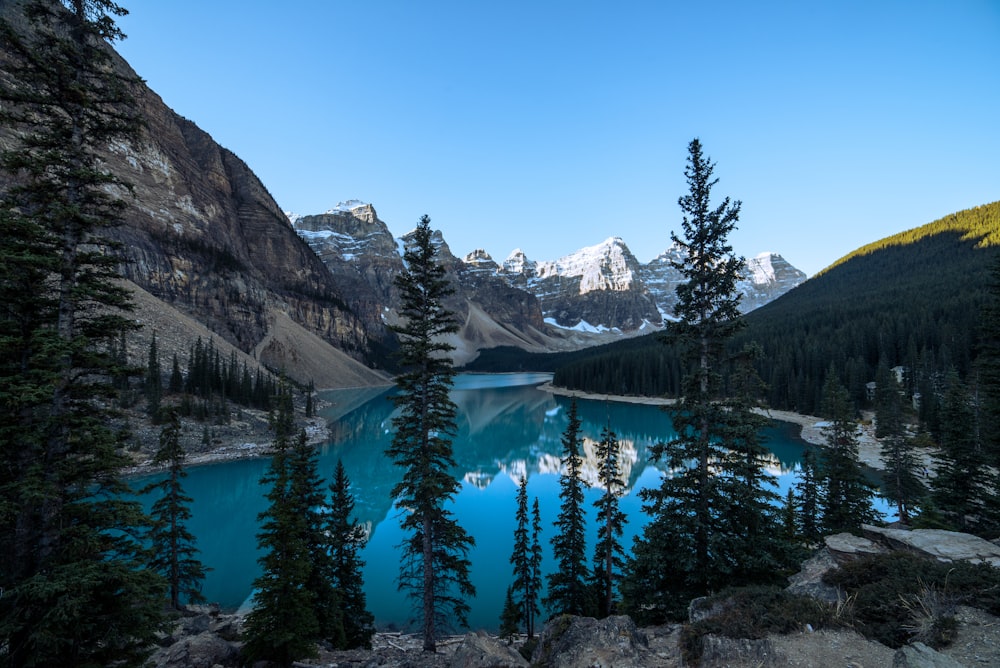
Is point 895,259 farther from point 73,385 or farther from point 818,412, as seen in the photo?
point 73,385

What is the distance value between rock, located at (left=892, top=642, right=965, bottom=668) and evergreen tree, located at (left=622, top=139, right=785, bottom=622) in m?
4.86

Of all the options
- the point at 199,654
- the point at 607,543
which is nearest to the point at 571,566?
the point at 607,543

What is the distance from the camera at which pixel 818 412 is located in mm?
68750

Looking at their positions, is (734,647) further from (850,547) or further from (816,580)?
(850,547)

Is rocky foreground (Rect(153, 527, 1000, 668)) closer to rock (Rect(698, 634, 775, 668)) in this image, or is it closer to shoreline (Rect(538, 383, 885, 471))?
rock (Rect(698, 634, 775, 668))

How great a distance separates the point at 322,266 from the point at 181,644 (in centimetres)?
17985

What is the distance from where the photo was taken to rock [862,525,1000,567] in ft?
30.9

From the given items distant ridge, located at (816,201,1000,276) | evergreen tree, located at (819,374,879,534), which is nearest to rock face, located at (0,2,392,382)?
evergreen tree, located at (819,374,879,534)

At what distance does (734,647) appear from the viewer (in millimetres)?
6688

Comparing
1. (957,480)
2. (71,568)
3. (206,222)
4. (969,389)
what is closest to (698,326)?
(71,568)

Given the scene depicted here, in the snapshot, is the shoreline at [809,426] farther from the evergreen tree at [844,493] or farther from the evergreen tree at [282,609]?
the evergreen tree at [282,609]

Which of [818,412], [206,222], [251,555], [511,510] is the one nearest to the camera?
[251,555]

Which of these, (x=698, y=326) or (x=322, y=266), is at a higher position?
(x=322, y=266)

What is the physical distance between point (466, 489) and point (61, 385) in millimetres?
35337
